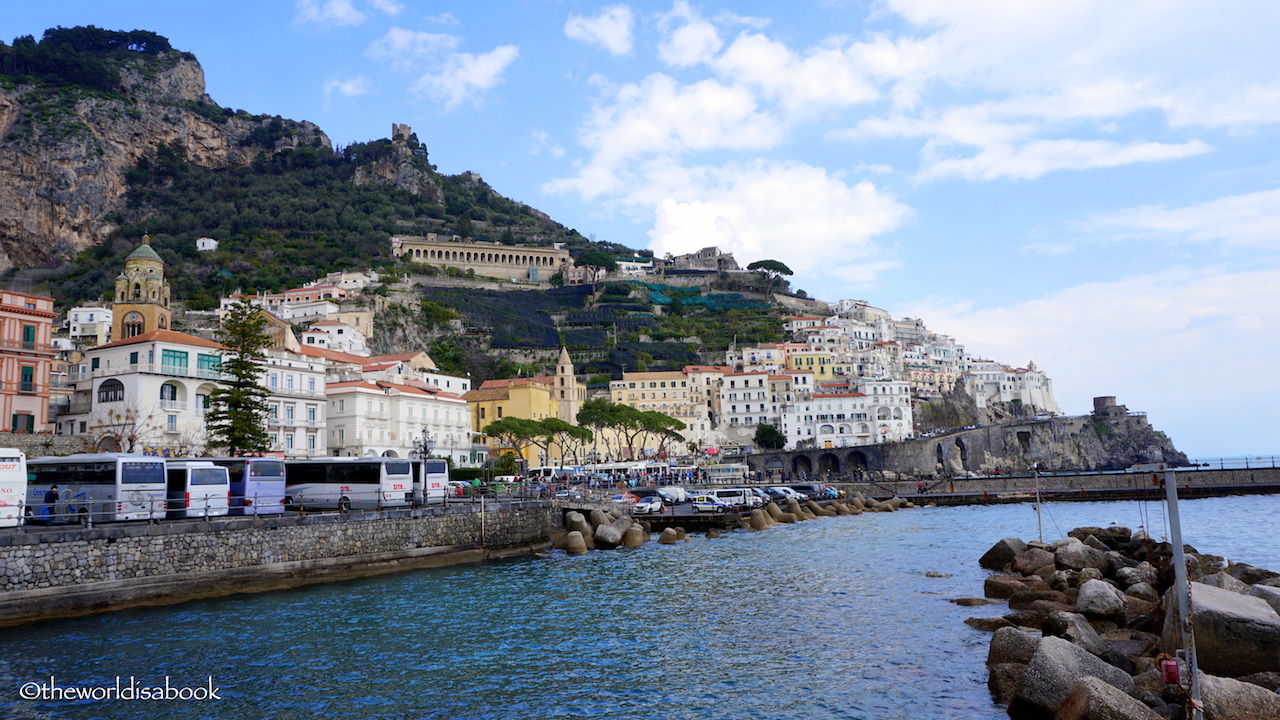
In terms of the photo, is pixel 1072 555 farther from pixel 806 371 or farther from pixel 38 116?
pixel 38 116

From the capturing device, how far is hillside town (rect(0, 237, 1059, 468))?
43.2 metres

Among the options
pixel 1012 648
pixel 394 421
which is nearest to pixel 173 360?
pixel 394 421

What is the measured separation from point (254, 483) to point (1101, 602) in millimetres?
24495

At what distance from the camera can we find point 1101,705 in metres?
9.32

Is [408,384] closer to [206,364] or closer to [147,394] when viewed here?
[206,364]

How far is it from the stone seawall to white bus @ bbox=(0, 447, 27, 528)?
682 mm

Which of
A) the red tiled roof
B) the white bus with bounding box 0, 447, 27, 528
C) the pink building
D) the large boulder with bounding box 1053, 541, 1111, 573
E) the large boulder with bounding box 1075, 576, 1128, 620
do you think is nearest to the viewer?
the large boulder with bounding box 1075, 576, 1128, 620

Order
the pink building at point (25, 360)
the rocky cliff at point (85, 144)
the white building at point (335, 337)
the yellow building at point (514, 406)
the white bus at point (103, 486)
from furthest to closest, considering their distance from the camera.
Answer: the rocky cliff at point (85, 144)
the white building at point (335, 337)
the yellow building at point (514, 406)
the pink building at point (25, 360)
the white bus at point (103, 486)

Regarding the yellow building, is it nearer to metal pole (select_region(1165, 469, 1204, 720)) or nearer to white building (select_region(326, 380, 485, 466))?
white building (select_region(326, 380, 485, 466))

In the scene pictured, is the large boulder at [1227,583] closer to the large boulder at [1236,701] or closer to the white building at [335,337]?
the large boulder at [1236,701]

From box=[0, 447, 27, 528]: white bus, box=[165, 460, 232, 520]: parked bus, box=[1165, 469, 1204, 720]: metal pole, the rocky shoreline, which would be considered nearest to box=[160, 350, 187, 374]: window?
box=[165, 460, 232, 520]: parked bus

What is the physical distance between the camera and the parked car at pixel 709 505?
150 feet

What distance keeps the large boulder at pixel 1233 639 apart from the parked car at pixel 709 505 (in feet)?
110

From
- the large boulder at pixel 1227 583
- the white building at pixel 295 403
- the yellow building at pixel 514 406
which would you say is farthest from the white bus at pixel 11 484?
the yellow building at pixel 514 406
